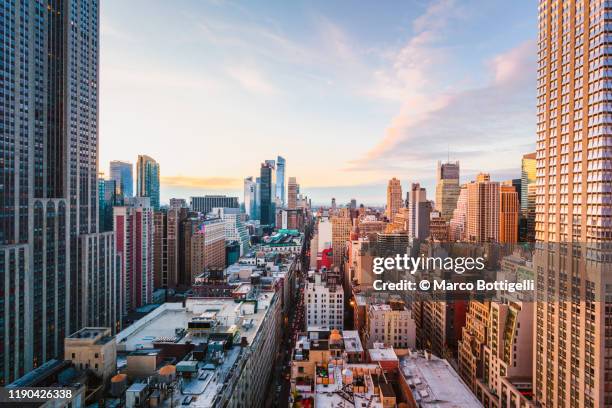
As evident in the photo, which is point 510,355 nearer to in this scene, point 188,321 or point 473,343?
point 473,343

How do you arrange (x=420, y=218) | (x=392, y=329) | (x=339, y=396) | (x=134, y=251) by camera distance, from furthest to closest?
(x=420, y=218)
(x=134, y=251)
(x=392, y=329)
(x=339, y=396)

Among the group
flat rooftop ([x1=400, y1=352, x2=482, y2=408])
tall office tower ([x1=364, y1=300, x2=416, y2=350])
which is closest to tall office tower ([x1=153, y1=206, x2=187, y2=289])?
tall office tower ([x1=364, y1=300, x2=416, y2=350])

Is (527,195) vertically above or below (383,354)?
above

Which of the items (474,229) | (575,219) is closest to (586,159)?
(575,219)

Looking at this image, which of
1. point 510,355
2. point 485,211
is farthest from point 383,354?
point 485,211

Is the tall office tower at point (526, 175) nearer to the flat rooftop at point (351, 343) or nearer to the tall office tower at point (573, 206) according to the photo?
the flat rooftop at point (351, 343)

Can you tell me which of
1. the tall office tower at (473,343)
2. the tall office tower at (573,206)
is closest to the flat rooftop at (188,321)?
the tall office tower at (473,343)

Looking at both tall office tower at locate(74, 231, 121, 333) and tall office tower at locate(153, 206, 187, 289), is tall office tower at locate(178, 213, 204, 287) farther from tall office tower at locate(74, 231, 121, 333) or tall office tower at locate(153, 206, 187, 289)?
tall office tower at locate(74, 231, 121, 333)
